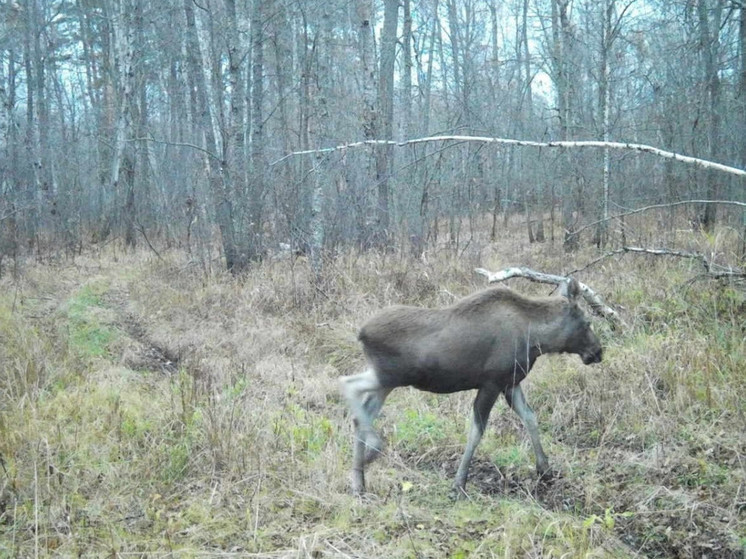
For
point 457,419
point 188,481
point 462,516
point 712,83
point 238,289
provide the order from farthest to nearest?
1. point 712,83
2. point 238,289
3. point 457,419
4. point 188,481
5. point 462,516

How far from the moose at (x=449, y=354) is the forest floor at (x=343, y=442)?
56cm

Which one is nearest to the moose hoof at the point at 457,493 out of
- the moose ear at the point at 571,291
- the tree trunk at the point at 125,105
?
the moose ear at the point at 571,291

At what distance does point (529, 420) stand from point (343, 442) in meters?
1.53

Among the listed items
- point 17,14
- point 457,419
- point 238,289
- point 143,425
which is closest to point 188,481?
point 143,425

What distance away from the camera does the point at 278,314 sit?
10117mm

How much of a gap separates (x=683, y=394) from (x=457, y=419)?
1961mm

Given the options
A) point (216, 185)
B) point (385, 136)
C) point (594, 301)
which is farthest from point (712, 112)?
point (216, 185)

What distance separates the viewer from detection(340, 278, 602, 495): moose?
15.7 ft

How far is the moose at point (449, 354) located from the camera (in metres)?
4.80

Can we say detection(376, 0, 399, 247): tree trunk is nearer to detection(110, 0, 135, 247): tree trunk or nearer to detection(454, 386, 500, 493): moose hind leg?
detection(110, 0, 135, 247): tree trunk

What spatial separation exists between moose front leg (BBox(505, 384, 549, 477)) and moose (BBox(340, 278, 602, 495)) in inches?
4.2

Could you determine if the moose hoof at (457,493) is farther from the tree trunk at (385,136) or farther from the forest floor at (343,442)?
the tree trunk at (385,136)

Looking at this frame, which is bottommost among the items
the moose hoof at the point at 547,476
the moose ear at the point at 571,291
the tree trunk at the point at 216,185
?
the moose hoof at the point at 547,476

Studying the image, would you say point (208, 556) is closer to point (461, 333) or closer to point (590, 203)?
point (461, 333)
